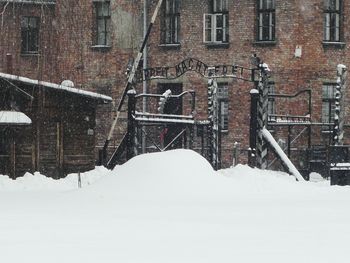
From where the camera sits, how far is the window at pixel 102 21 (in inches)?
1180

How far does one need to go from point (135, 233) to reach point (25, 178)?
39.7 feet

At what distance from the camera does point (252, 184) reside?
662 inches

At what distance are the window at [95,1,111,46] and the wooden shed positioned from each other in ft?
21.3

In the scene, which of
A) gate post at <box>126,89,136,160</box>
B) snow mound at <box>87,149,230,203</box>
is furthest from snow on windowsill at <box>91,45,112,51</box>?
snow mound at <box>87,149,230,203</box>

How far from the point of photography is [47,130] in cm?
2295

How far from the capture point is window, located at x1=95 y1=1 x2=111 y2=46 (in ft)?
98.4

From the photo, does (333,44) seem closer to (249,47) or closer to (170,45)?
(249,47)

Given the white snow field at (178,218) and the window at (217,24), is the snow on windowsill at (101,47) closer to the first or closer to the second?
the window at (217,24)

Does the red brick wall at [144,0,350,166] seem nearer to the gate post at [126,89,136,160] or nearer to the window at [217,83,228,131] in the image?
the window at [217,83,228,131]

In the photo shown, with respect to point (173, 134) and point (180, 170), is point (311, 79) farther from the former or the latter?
point (180, 170)

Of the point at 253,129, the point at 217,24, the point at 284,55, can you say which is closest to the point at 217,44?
the point at 217,24

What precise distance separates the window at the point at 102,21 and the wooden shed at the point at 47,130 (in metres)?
6.49

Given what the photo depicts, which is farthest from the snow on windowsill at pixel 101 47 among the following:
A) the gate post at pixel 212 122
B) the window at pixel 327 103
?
the gate post at pixel 212 122

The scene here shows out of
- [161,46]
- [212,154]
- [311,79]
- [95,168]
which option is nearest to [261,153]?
[212,154]
